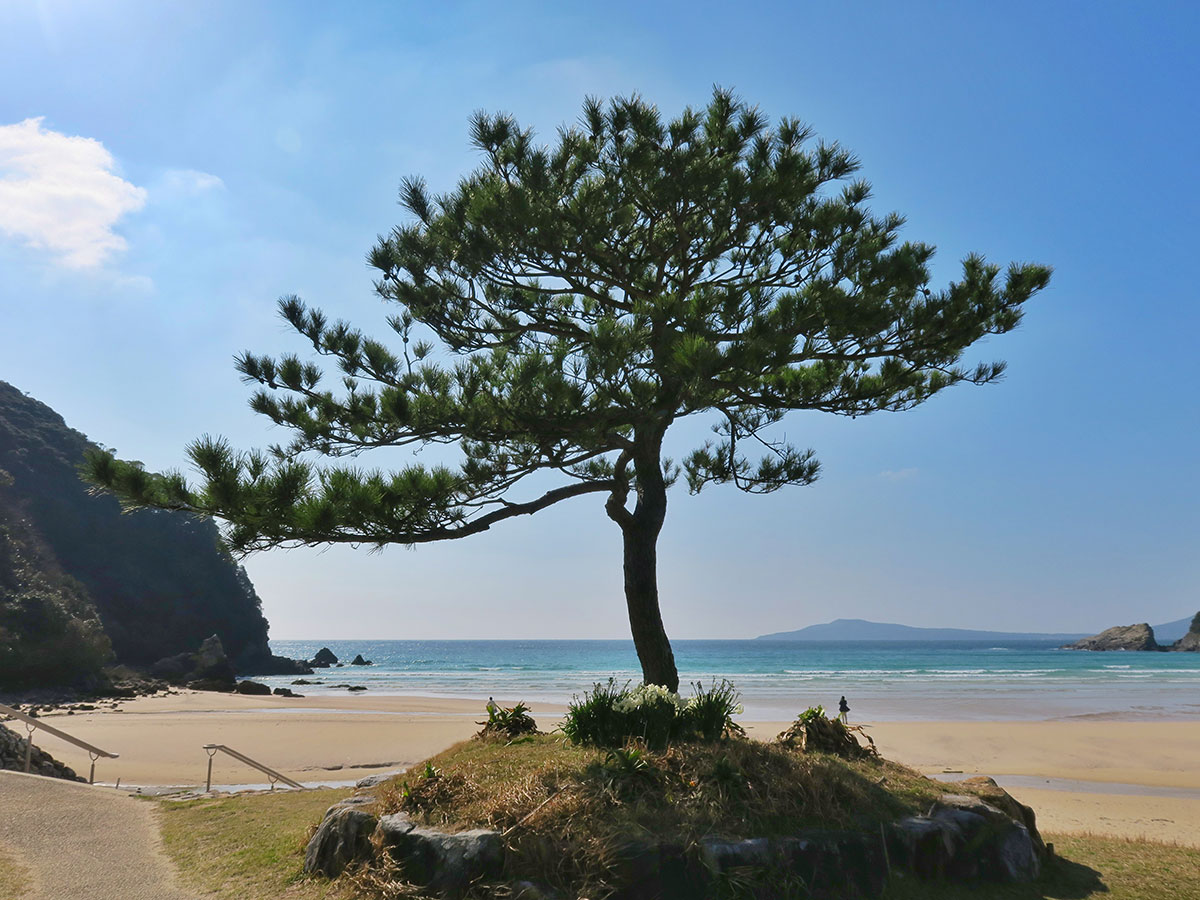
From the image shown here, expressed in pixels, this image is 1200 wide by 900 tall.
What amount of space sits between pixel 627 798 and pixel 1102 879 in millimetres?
3788

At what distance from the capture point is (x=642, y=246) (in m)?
8.22

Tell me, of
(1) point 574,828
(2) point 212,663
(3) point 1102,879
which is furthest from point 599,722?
(2) point 212,663

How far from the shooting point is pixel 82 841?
21.7 feet

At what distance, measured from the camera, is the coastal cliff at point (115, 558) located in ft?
154

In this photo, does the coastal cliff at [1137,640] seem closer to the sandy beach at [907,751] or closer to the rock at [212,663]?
the sandy beach at [907,751]

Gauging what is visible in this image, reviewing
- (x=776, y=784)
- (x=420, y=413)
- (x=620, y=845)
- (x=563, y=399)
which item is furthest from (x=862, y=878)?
(x=420, y=413)

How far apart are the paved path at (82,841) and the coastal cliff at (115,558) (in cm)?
3376

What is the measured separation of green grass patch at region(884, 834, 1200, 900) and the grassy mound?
0.56 metres

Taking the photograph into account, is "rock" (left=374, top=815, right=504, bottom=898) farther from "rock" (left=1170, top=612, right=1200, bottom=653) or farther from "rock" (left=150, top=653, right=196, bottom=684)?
"rock" (left=1170, top=612, right=1200, bottom=653)

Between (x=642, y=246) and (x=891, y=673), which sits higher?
(x=642, y=246)

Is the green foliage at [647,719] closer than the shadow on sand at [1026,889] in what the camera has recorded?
No

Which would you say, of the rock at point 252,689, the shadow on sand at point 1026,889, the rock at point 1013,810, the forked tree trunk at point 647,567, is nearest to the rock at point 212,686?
the rock at point 252,689

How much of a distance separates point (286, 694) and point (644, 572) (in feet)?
114

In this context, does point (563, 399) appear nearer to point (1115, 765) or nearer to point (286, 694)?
point (1115, 765)
